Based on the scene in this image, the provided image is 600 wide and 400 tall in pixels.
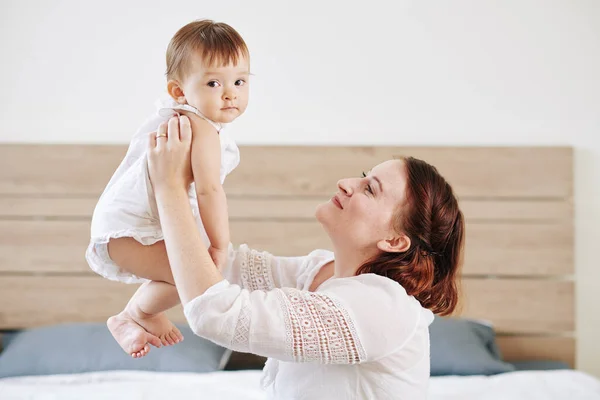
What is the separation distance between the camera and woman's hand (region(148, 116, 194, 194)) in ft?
3.73

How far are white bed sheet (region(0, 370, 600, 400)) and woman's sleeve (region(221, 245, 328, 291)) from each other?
1.08m

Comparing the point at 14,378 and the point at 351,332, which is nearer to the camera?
the point at 351,332

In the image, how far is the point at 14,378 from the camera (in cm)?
274

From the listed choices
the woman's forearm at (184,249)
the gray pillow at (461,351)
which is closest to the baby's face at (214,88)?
the woman's forearm at (184,249)

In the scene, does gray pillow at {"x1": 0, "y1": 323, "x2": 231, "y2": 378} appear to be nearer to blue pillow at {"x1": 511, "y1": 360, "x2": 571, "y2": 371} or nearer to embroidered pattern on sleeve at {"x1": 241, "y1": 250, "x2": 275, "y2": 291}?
blue pillow at {"x1": 511, "y1": 360, "x2": 571, "y2": 371}

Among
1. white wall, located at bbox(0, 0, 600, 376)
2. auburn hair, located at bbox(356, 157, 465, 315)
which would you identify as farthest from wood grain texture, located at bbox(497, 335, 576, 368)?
auburn hair, located at bbox(356, 157, 465, 315)

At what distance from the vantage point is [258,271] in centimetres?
146

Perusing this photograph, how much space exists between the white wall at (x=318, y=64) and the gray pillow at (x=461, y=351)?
2.81 ft

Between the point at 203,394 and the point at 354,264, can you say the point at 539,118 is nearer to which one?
the point at 203,394

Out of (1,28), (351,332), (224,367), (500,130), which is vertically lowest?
(224,367)

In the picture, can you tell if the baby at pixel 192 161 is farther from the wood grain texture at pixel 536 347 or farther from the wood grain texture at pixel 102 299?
→ the wood grain texture at pixel 536 347

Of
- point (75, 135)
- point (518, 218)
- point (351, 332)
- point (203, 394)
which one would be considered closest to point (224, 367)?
point (203, 394)

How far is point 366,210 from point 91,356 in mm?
1813

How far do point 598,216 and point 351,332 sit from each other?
254 centimetres
